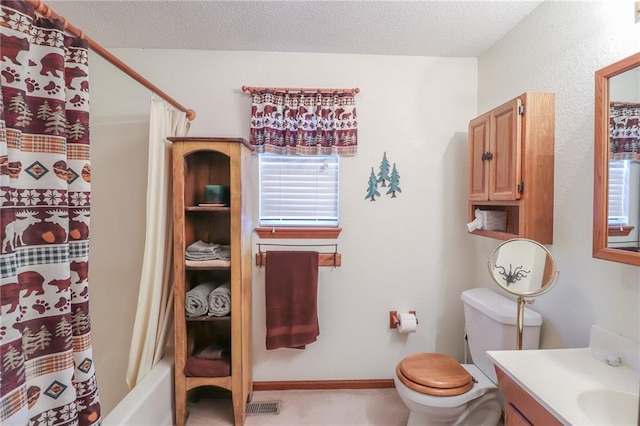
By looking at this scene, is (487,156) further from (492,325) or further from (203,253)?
(203,253)

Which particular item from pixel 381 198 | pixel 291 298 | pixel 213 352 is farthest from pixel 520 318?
pixel 213 352

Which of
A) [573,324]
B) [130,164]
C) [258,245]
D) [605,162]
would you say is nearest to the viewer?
[605,162]

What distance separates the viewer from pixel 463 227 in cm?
209

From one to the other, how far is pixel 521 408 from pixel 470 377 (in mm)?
516

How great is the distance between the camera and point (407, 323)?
1980 mm

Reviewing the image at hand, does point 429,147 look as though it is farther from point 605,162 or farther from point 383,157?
point 605,162

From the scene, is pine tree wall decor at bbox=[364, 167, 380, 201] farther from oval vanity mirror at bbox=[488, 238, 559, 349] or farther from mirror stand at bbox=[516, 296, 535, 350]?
mirror stand at bbox=[516, 296, 535, 350]

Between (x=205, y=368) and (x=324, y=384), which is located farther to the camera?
(x=324, y=384)

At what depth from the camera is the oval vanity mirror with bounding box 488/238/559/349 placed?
4.21 ft

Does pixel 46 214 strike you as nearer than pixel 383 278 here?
Yes

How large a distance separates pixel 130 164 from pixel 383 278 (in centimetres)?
194

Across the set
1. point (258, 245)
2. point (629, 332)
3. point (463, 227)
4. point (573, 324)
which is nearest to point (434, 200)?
point (463, 227)

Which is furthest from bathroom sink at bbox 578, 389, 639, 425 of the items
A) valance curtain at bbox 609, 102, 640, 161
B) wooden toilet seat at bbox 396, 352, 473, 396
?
valance curtain at bbox 609, 102, 640, 161

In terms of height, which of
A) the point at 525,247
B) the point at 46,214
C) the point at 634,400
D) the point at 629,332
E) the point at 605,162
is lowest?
the point at 634,400
